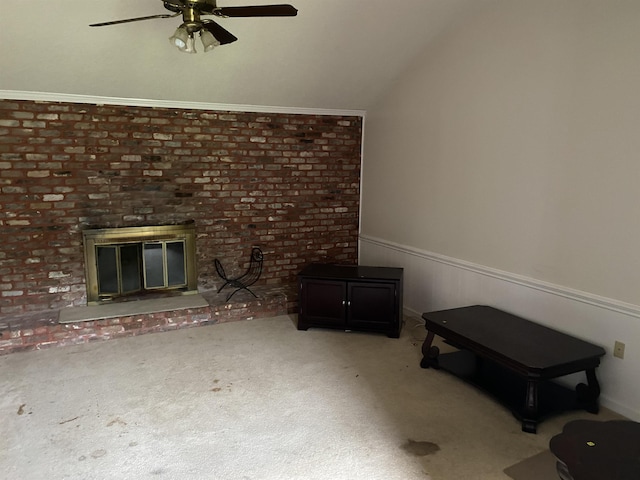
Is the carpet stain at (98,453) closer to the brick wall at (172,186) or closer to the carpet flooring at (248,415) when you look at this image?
the carpet flooring at (248,415)

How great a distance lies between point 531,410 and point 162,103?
3.79m

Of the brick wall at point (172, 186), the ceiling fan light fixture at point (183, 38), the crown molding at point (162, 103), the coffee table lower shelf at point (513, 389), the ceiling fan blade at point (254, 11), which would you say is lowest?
the coffee table lower shelf at point (513, 389)

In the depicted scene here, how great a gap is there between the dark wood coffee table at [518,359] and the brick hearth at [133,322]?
170 centimetres

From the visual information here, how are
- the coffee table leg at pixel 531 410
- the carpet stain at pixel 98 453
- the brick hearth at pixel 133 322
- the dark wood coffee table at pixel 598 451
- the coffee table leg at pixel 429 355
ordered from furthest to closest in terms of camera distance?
the brick hearth at pixel 133 322, the coffee table leg at pixel 429 355, the coffee table leg at pixel 531 410, the carpet stain at pixel 98 453, the dark wood coffee table at pixel 598 451

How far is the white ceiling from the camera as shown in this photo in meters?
3.13

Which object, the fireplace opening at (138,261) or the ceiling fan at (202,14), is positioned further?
the fireplace opening at (138,261)

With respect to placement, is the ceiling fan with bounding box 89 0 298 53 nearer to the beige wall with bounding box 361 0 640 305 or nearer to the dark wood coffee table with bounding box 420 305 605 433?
the beige wall with bounding box 361 0 640 305

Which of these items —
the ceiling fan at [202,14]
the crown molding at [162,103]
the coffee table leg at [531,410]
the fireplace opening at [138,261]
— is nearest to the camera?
the ceiling fan at [202,14]

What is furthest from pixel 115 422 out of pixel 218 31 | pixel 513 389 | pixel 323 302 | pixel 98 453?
pixel 513 389

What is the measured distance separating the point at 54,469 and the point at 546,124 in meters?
3.43

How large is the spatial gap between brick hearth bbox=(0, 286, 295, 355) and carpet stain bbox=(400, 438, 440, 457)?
2.26 meters

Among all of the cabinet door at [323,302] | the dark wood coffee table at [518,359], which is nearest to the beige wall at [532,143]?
the dark wood coffee table at [518,359]

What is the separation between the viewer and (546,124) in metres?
3.09

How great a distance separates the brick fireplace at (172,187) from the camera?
3943 millimetres
